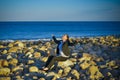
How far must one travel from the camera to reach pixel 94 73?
4.07 metres

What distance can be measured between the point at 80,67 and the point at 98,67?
346mm

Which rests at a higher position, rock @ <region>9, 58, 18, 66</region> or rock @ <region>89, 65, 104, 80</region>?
rock @ <region>9, 58, 18, 66</region>

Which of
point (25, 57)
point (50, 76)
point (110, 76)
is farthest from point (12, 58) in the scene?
point (110, 76)

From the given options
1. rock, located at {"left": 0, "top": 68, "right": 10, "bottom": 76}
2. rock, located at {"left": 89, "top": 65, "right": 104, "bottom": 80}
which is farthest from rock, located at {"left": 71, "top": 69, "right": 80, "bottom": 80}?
rock, located at {"left": 0, "top": 68, "right": 10, "bottom": 76}

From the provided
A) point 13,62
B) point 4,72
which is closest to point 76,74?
point 4,72

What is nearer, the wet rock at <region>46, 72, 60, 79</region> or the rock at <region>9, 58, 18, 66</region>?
the wet rock at <region>46, 72, 60, 79</region>

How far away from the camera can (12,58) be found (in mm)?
4906

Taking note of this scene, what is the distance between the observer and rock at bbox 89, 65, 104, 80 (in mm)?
3953

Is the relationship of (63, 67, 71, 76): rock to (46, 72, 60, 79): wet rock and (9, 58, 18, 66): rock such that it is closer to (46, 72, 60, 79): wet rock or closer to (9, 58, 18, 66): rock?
(46, 72, 60, 79): wet rock

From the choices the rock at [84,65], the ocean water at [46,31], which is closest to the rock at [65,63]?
the rock at [84,65]

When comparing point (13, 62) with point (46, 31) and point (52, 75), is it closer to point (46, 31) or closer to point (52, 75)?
point (52, 75)

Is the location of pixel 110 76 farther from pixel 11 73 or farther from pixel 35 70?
pixel 11 73

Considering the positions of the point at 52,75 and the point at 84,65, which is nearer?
the point at 52,75

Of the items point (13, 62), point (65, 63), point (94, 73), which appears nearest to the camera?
point (94, 73)
